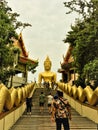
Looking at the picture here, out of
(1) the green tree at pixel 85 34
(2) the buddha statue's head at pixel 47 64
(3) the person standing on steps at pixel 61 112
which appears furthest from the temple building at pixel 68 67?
(3) the person standing on steps at pixel 61 112

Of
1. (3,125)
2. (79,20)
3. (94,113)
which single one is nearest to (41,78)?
(79,20)

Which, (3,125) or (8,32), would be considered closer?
(3,125)

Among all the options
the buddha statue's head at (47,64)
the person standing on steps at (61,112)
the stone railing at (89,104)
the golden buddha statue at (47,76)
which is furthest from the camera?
the buddha statue's head at (47,64)

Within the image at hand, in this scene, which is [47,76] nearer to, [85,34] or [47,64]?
[47,64]

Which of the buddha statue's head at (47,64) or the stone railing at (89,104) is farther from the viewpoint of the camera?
the buddha statue's head at (47,64)

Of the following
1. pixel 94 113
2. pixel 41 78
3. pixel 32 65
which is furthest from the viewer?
pixel 32 65

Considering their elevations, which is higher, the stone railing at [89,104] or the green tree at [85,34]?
the green tree at [85,34]

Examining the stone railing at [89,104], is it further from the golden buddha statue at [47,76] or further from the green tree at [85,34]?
the golden buddha statue at [47,76]

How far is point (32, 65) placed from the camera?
48438 millimetres

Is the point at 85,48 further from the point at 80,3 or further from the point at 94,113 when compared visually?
the point at 94,113

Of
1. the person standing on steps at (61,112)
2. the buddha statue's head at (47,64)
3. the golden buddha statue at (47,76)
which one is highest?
the buddha statue's head at (47,64)

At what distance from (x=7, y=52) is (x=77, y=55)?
3.95 metres

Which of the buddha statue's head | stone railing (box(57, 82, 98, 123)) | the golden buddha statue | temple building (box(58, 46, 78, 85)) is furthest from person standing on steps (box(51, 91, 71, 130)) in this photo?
the buddha statue's head

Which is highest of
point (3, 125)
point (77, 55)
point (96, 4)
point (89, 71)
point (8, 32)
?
point (96, 4)
